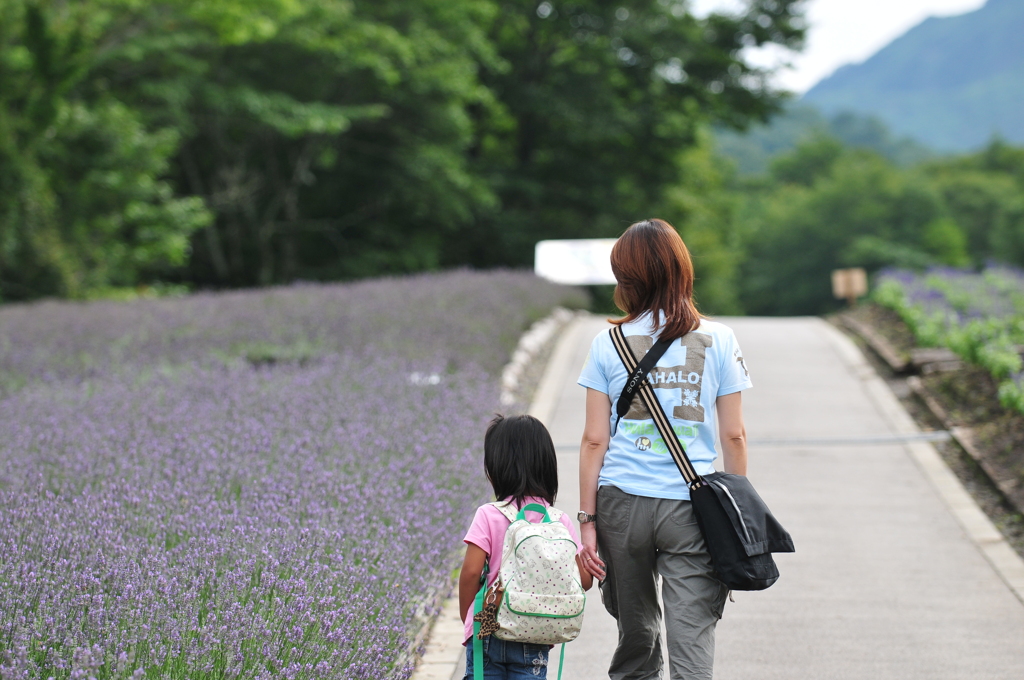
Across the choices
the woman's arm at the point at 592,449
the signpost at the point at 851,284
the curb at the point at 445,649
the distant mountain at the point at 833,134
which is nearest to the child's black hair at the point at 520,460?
the woman's arm at the point at 592,449

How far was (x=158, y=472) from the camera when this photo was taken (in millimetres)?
4746

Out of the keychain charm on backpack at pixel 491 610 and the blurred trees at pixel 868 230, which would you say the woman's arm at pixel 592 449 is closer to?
the keychain charm on backpack at pixel 491 610

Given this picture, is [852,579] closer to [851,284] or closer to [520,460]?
[520,460]

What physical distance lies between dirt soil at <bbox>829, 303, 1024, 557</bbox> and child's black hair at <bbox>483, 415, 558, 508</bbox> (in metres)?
4.14

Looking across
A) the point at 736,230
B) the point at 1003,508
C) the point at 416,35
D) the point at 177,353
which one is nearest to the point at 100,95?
the point at 416,35

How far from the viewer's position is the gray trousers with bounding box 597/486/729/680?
9.95 ft

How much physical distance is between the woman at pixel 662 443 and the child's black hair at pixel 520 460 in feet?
0.48

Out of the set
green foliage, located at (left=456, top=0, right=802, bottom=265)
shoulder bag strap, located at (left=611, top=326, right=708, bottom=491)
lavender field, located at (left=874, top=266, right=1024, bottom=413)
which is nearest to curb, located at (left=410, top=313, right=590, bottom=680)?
shoulder bag strap, located at (left=611, top=326, right=708, bottom=491)

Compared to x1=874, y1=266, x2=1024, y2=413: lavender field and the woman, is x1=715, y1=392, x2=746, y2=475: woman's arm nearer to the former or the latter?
the woman

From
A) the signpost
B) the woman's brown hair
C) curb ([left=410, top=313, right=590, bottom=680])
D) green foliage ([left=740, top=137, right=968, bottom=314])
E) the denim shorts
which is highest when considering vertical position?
the woman's brown hair

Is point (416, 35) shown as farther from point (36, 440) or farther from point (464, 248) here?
point (36, 440)

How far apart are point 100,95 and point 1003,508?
17.8 metres

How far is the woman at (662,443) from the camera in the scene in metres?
3.04

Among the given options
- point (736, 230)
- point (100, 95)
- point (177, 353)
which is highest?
point (100, 95)
